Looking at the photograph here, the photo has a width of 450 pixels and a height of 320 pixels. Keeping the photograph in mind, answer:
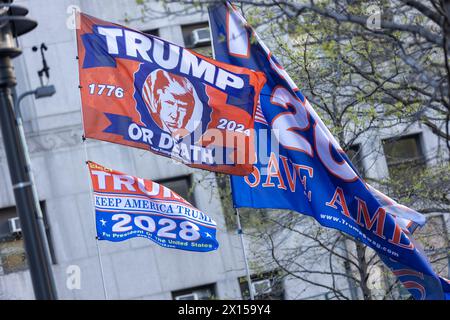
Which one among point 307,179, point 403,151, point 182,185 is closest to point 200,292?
point 182,185

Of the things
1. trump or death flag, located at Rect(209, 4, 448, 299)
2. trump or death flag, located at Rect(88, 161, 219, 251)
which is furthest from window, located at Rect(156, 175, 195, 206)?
trump or death flag, located at Rect(209, 4, 448, 299)

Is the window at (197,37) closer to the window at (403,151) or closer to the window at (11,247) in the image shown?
the window at (403,151)

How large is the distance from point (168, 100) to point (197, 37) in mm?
11193

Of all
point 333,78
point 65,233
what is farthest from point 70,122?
point 333,78

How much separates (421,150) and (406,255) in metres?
14.0

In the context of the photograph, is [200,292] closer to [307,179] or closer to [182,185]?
[182,185]

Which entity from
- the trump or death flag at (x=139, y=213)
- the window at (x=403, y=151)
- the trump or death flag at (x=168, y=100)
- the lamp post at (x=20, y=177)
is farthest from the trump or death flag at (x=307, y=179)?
the window at (x=403, y=151)

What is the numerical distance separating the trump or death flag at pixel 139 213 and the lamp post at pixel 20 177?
12.9 feet

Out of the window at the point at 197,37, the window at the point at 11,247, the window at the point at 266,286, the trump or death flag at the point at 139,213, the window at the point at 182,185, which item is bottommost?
the window at the point at 266,286

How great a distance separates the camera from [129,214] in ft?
48.1

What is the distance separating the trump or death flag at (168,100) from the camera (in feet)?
45.4

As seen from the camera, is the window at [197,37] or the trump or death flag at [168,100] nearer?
the trump or death flag at [168,100]

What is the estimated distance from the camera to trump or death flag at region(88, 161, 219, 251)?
1459cm
